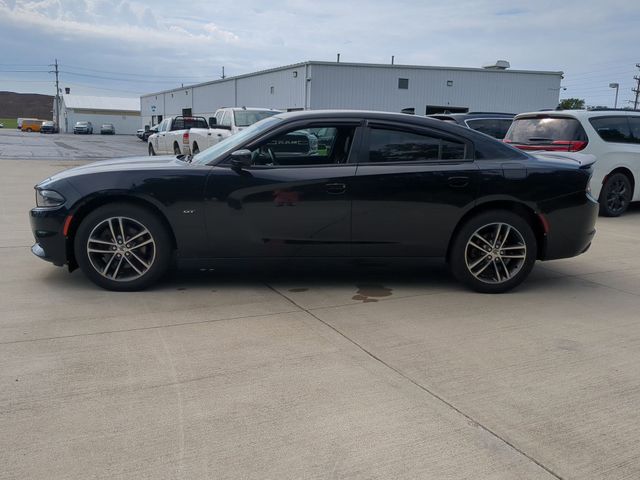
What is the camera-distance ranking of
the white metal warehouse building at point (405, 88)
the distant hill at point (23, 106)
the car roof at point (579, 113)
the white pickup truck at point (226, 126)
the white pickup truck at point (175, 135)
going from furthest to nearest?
the distant hill at point (23, 106) → the white metal warehouse building at point (405, 88) → the white pickup truck at point (175, 135) → the white pickup truck at point (226, 126) → the car roof at point (579, 113)

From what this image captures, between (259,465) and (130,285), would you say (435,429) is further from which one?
(130,285)

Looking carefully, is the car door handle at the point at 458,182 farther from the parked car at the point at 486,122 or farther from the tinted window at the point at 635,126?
the parked car at the point at 486,122

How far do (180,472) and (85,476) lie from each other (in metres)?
0.40

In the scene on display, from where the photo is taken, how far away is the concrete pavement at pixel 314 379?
266cm

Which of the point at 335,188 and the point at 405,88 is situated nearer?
the point at 335,188

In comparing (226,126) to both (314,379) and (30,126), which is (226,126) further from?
(30,126)

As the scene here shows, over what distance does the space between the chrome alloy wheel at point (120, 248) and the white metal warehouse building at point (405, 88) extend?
78.8 feet

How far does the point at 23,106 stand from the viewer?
145625mm

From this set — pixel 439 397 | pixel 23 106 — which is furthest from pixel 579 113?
pixel 23 106

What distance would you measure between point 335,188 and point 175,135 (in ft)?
50.1

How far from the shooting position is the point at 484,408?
124 inches

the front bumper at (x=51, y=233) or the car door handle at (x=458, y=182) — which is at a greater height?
the car door handle at (x=458, y=182)

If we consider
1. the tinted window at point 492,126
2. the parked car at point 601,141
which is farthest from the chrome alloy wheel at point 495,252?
the tinted window at point 492,126

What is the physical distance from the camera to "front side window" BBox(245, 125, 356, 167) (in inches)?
201
